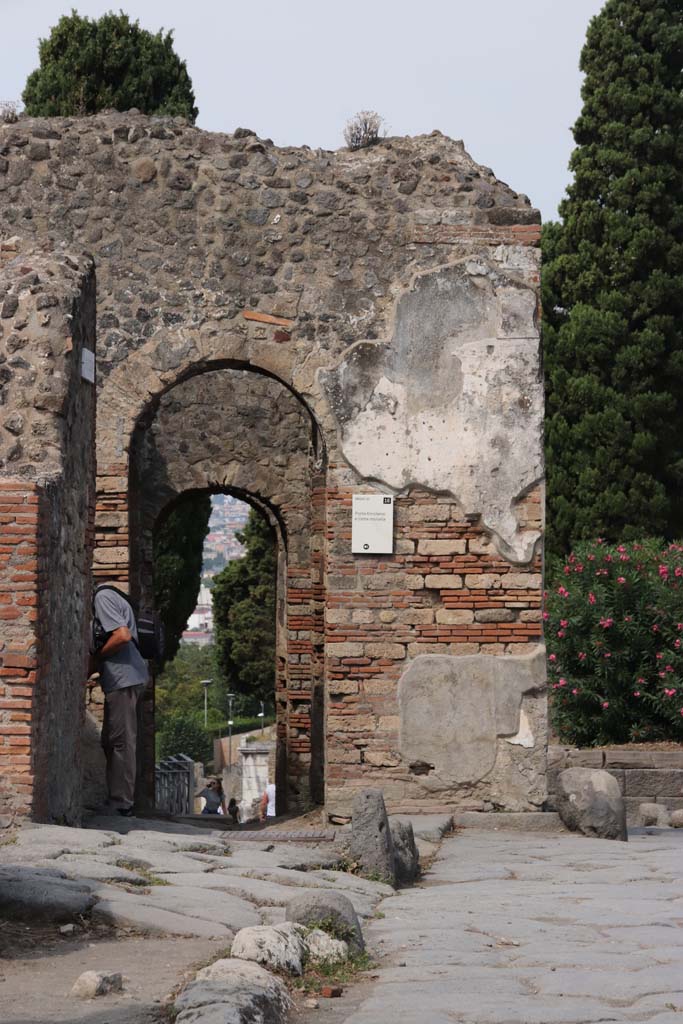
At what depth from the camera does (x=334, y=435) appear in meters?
10.2

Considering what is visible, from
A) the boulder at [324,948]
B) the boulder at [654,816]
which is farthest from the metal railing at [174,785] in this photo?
the boulder at [324,948]

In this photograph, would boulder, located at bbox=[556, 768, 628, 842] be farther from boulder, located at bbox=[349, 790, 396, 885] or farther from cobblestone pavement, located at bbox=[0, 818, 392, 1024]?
boulder, located at bbox=[349, 790, 396, 885]

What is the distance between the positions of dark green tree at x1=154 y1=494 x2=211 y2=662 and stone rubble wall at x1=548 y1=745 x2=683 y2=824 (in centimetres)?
803

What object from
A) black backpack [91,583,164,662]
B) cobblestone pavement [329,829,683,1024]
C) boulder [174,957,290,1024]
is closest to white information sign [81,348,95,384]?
black backpack [91,583,164,662]

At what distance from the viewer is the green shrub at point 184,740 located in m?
46.2

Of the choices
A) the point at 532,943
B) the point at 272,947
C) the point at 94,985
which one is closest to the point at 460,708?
the point at 532,943

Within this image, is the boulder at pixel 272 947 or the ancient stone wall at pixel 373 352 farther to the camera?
the ancient stone wall at pixel 373 352

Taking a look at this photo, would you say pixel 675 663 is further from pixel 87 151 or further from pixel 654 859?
pixel 87 151

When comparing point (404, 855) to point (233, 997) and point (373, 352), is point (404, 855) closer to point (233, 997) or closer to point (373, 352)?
point (233, 997)

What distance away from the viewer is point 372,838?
7.07 meters

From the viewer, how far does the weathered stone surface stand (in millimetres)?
10055

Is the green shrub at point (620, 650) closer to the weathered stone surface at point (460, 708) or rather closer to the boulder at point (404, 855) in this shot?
the weathered stone surface at point (460, 708)

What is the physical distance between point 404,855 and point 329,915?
7.06ft

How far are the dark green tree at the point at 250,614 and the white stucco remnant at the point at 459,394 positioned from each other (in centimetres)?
1479
